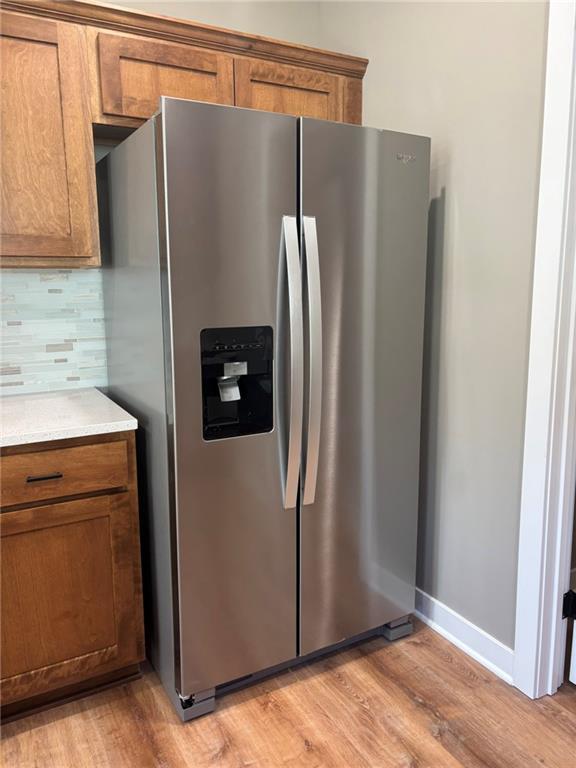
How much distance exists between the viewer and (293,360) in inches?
67.7

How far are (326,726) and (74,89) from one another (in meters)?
2.11

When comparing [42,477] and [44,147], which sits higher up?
[44,147]

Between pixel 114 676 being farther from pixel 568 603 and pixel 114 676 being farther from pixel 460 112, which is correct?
pixel 460 112

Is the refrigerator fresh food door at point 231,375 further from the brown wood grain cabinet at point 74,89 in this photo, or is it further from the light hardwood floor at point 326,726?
the brown wood grain cabinet at point 74,89

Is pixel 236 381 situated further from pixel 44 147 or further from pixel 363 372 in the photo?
pixel 44 147

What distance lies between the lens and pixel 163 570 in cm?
179

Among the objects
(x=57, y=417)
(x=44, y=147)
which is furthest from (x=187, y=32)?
(x=57, y=417)

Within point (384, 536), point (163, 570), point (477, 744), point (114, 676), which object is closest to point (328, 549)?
point (384, 536)

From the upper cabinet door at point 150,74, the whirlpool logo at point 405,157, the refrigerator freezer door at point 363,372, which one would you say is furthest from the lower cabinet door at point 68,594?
the whirlpool logo at point 405,157

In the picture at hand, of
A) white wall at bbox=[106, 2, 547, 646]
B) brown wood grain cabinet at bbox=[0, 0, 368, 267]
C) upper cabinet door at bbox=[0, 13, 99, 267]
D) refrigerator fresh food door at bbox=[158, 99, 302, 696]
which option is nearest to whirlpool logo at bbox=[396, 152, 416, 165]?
white wall at bbox=[106, 2, 547, 646]

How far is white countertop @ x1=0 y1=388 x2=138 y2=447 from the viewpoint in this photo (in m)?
1.64

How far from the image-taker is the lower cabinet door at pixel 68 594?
168cm

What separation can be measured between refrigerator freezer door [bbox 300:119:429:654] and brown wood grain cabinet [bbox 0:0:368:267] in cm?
61

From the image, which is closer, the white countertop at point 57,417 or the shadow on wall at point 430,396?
the white countertop at point 57,417
